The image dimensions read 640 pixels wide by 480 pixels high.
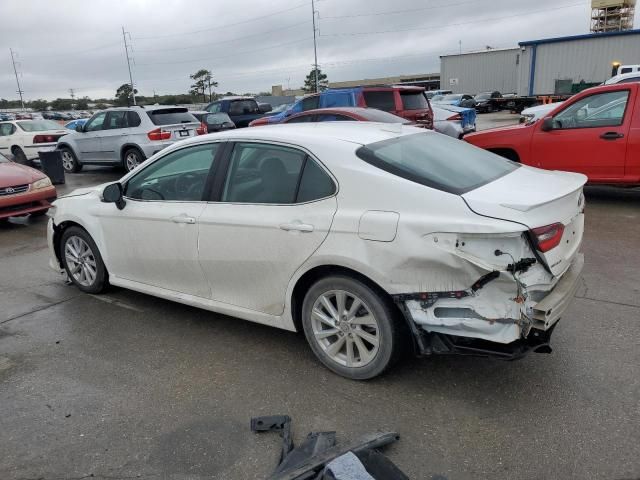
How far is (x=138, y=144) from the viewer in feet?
40.6

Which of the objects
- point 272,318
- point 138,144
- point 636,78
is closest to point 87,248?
point 272,318

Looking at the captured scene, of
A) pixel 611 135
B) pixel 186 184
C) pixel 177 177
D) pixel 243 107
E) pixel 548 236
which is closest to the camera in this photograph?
pixel 548 236

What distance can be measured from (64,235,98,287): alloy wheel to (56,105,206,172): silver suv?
7128 millimetres

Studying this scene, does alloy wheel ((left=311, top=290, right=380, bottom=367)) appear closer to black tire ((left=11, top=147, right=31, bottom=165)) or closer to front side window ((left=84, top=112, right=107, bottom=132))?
front side window ((left=84, top=112, right=107, bottom=132))

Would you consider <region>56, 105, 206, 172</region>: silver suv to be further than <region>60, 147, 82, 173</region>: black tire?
No

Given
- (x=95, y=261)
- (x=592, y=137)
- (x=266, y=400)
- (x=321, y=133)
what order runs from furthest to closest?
(x=592, y=137)
(x=95, y=261)
(x=321, y=133)
(x=266, y=400)

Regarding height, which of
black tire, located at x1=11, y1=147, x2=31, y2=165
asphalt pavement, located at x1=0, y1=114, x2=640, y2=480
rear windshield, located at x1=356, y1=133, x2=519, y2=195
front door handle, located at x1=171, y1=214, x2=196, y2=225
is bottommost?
asphalt pavement, located at x1=0, y1=114, x2=640, y2=480

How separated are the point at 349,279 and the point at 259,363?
101 cm

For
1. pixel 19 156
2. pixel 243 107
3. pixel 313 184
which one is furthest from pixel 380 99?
pixel 19 156

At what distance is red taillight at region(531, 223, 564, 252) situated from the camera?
2.88m

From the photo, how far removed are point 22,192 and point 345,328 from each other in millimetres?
7190

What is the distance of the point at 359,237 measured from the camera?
312 centimetres

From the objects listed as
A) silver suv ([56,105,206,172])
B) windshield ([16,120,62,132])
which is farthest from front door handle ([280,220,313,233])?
windshield ([16,120,62,132])

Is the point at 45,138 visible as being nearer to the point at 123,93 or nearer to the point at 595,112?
the point at 595,112
